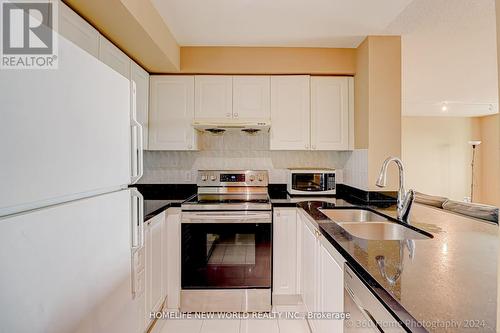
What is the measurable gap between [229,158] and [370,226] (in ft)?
5.22

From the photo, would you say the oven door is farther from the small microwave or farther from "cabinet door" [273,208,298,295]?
the small microwave

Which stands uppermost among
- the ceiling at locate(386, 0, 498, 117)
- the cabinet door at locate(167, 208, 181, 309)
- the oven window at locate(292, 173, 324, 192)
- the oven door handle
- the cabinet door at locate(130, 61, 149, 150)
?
the ceiling at locate(386, 0, 498, 117)

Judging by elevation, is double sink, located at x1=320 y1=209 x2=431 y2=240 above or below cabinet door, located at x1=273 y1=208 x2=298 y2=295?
above

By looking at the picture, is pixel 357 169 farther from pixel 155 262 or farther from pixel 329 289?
pixel 155 262

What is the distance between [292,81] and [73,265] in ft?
7.70

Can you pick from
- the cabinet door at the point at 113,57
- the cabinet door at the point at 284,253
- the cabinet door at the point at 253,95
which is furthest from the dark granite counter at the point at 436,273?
the cabinet door at the point at 113,57

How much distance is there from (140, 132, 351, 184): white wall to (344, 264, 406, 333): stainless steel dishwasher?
73.9 inches

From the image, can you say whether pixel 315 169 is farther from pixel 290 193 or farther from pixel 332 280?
pixel 332 280

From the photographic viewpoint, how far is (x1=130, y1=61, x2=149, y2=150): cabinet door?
2273mm

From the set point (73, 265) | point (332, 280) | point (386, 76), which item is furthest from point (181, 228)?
point (386, 76)

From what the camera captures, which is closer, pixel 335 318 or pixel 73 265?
pixel 73 265

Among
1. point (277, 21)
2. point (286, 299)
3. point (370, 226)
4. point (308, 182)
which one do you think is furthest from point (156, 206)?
point (277, 21)

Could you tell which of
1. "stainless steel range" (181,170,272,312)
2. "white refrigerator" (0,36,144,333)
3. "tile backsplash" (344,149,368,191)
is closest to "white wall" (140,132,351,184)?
"tile backsplash" (344,149,368,191)

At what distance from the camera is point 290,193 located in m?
2.66
